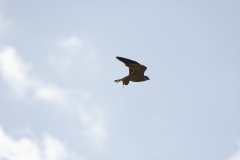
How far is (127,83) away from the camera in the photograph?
140 ft

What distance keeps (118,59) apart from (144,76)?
3509 millimetres

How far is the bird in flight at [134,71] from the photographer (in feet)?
139

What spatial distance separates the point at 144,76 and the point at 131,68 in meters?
1.67

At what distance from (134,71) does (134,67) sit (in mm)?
522

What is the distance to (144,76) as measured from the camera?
44156mm

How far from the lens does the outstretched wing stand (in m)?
42.1

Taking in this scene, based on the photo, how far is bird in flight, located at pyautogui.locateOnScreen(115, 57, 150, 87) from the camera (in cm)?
4222

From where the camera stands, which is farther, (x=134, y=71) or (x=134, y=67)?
(x=134, y=71)

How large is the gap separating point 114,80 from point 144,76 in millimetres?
3544

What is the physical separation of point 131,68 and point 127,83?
4.57 ft

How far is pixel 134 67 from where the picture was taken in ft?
141

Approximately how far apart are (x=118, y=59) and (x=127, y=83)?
2245mm

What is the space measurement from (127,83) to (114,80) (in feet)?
4.67

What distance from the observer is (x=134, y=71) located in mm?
43312
